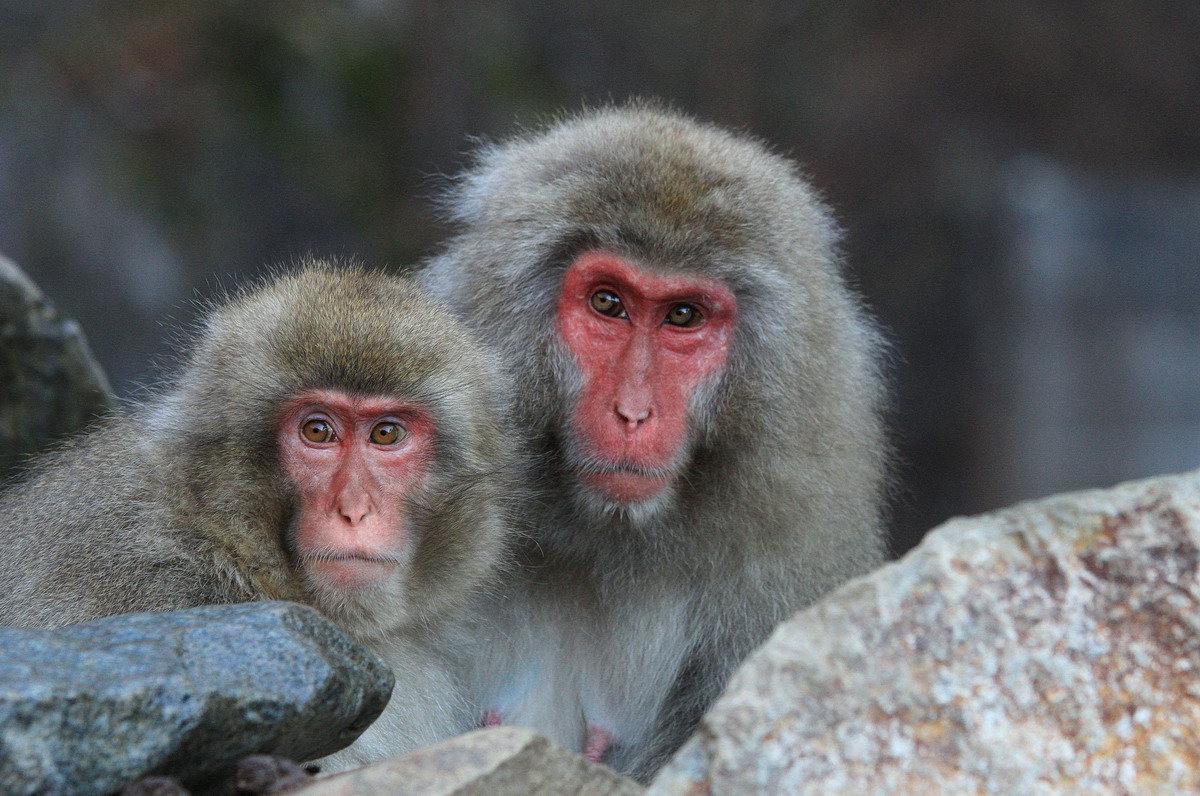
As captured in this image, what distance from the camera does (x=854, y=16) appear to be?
11.4 metres

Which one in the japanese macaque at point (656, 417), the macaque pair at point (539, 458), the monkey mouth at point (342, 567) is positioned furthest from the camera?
the japanese macaque at point (656, 417)

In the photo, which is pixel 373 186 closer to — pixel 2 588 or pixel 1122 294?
pixel 1122 294

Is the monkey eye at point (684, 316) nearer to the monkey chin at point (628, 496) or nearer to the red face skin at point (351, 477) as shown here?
the monkey chin at point (628, 496)

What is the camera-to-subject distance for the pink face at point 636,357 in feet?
12.6

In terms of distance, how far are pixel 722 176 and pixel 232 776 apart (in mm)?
2243

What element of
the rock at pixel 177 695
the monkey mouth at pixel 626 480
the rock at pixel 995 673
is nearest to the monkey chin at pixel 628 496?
the monkey mouth at pixel 626 480

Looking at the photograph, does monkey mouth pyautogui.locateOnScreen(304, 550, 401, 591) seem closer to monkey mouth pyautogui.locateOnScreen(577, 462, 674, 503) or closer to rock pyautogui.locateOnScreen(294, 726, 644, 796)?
monkey mouth pyautogui.locateOnScreen(577, 462, 674, 503)

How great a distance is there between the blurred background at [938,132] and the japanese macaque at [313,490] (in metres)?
6.52

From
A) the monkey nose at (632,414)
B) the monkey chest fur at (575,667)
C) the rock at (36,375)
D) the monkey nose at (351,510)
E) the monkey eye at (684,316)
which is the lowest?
the monkey chest fur at (575,667)

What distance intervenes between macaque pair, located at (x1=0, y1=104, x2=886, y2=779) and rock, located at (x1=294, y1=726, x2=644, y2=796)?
0.86 metres

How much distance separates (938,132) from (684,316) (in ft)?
25.6

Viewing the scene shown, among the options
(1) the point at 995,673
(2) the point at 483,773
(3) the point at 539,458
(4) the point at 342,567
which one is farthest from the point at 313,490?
(1) the point at 995,673

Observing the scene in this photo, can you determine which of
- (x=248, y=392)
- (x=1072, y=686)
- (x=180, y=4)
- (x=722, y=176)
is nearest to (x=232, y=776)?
(x=248, y=392)

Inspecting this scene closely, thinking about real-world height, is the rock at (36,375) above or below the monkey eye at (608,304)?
below
